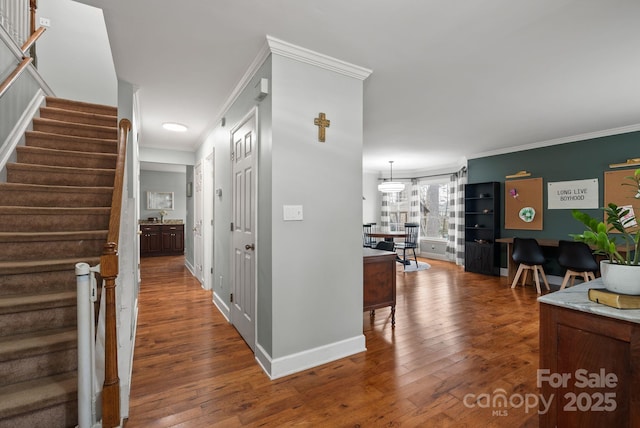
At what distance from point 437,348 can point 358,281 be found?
977mm

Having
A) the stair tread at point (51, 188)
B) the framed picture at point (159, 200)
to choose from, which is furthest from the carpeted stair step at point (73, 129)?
the framed picture at point (159, 200)

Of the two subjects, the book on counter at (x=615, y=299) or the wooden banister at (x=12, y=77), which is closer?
the book on counter at (x=615, y=299)

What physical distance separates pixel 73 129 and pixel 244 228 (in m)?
2.21

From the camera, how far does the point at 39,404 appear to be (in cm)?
141

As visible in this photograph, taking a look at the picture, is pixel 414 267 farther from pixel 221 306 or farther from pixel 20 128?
pixel 20 128

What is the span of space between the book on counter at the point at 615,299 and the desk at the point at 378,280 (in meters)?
1.81

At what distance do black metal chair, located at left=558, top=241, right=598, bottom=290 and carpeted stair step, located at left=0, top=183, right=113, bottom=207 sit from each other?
5892mm

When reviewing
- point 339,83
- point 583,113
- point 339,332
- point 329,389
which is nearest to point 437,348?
point 339,332

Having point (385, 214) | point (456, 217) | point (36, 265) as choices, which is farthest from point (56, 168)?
point (385, 214)

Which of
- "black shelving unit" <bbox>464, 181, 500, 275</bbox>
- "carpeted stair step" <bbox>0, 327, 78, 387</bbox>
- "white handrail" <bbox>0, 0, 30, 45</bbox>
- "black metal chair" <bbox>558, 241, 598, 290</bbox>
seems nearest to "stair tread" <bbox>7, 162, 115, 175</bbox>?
"white handrail" <bbox>0, 0, 30, 45</bbox>

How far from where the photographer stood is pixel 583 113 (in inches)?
152

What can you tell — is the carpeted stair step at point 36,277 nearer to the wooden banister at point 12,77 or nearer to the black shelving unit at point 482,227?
the wooden banister at point 12,77

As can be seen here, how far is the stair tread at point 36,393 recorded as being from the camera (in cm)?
137

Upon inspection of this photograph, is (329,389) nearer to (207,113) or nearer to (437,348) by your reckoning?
(437,348)
